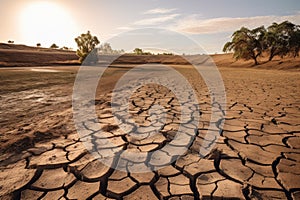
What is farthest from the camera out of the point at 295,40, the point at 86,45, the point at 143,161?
the point at 86,45

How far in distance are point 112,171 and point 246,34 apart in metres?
23.7

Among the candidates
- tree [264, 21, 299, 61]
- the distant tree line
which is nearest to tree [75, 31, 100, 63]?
the distant tree line

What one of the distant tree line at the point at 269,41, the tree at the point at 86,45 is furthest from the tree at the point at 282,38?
the tree at the point at 86,45

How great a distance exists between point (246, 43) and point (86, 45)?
18557mm

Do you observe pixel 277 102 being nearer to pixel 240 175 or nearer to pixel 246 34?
pixel 240 175

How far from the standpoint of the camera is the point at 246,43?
21281mm

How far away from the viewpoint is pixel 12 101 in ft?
14.0

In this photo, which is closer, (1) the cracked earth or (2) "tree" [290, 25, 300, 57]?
(1) the cracked earth

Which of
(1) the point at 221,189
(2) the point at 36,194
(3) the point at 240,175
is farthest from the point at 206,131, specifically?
(2) the point at 36,194

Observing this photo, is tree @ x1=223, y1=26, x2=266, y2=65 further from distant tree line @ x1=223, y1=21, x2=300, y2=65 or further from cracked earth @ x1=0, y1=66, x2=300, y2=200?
cracked earth @ x1=0, y1=66, x2=300, y2=200

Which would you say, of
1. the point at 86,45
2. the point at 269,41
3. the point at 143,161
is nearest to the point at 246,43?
the point at 269,41

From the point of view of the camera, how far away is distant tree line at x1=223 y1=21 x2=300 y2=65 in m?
19.5

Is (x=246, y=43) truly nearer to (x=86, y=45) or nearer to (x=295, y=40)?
(x=295, y=40)

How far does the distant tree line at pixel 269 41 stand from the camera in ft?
63.8
